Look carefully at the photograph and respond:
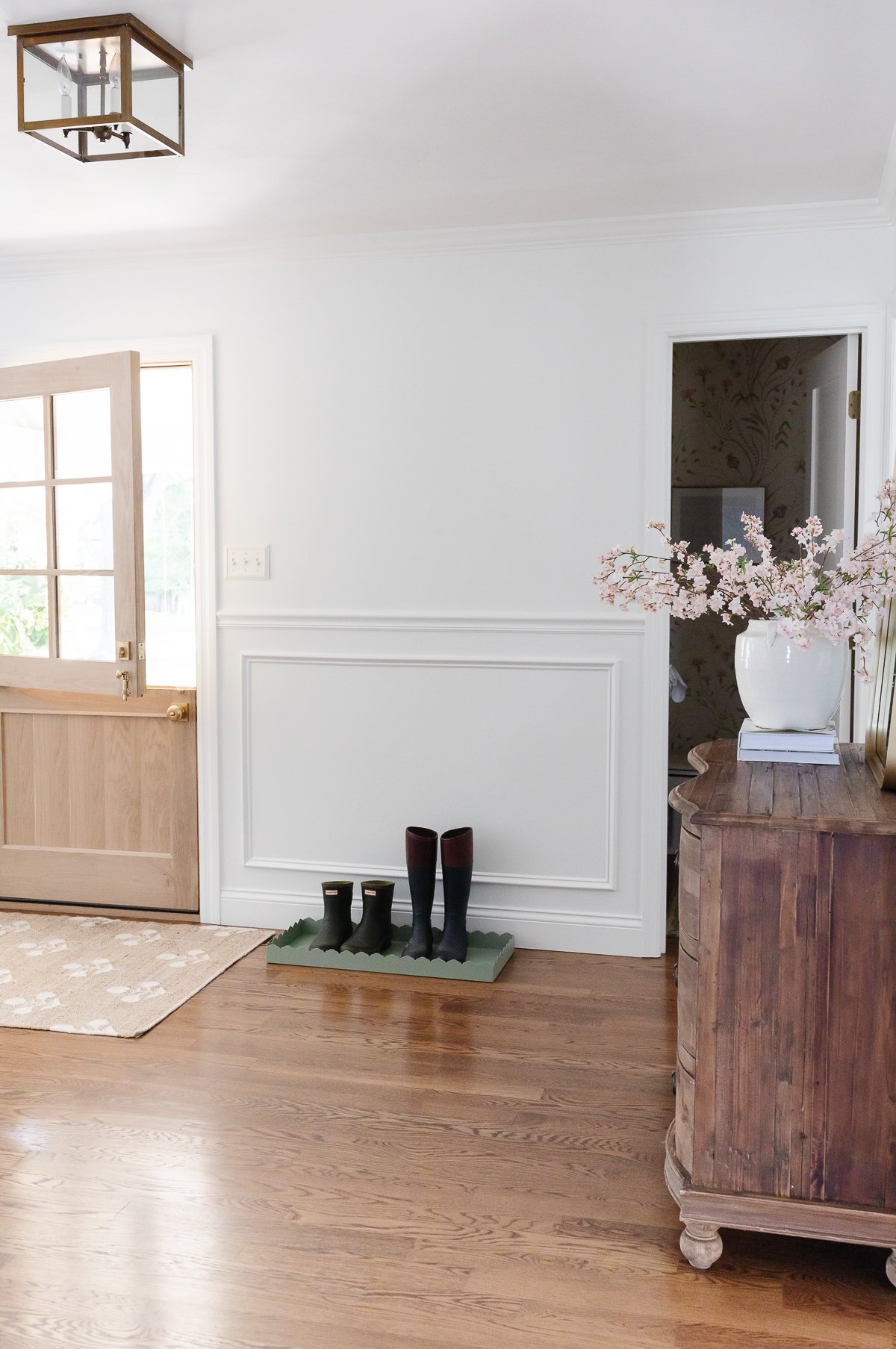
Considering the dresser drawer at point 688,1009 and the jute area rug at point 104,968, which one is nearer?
the dresser drawer at point 688,1009

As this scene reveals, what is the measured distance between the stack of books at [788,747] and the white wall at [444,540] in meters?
1.33

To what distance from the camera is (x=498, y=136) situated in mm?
2906

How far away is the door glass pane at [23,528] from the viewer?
3941 millimetres

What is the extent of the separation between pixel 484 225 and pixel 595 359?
560 millimetres

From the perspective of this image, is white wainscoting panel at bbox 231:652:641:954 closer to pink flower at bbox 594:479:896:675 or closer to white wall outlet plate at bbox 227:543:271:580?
white wall outlet plate at bbox 227:543:271:580

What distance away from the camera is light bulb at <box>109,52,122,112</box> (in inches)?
92.7

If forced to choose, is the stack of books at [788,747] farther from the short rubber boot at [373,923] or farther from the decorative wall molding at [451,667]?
the short rubber boot at [373,923]

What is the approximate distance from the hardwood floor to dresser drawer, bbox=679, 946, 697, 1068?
38 centimetres

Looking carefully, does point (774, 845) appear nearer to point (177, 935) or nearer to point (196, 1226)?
point (196, 1226)

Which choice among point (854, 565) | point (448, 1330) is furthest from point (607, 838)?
point (448, 1330)

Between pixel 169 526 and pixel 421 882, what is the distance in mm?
1886

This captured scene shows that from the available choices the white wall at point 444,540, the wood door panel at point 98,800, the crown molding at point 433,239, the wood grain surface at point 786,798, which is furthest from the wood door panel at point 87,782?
the wood grain surface at point 786,798

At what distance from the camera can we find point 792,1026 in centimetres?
196

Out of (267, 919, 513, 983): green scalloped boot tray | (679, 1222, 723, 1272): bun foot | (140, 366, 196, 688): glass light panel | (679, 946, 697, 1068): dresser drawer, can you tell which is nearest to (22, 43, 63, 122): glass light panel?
(140, 366, 196, 688): glass light panel
